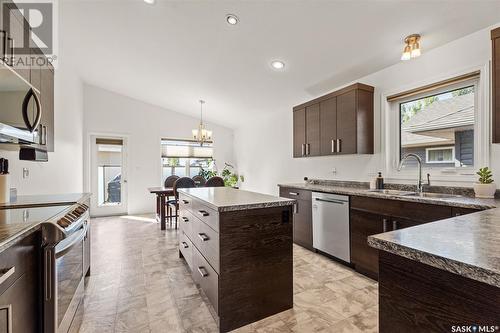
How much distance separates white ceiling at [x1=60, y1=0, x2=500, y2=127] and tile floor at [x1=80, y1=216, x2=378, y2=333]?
8.26 feet

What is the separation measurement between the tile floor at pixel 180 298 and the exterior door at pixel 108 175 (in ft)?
9.01

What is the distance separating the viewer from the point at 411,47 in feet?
7.64

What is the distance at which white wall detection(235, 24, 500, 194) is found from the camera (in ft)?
7.42

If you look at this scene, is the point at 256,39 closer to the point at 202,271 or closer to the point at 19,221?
the point at 202,271

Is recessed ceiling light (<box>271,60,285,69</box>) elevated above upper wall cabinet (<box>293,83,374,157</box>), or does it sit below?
above

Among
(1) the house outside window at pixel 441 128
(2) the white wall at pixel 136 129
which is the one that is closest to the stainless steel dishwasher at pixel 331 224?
(1) the house outside window at pixel 441 128

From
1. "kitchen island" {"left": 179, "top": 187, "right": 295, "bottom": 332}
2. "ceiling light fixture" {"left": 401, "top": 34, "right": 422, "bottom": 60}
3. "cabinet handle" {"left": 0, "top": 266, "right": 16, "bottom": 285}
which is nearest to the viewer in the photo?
"cabinet handle" {"left": 0, "top": 266, "right": 16, "bottom": 285}

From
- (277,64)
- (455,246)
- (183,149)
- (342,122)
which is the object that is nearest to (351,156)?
(342,122)

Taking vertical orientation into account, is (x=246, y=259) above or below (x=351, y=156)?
below

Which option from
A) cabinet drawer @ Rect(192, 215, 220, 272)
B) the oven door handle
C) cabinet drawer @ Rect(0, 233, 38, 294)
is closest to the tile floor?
cabinet drawer @ Rect(192, 215, 220, 272)

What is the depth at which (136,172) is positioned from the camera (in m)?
6.01

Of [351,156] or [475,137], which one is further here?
[351,156]

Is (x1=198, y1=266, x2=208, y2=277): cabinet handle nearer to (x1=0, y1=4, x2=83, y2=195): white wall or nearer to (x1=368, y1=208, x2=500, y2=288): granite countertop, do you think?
(x1=368, y1=208, x2=500, y2=288): granite countertop

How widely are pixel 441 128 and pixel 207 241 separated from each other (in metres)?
2.80
